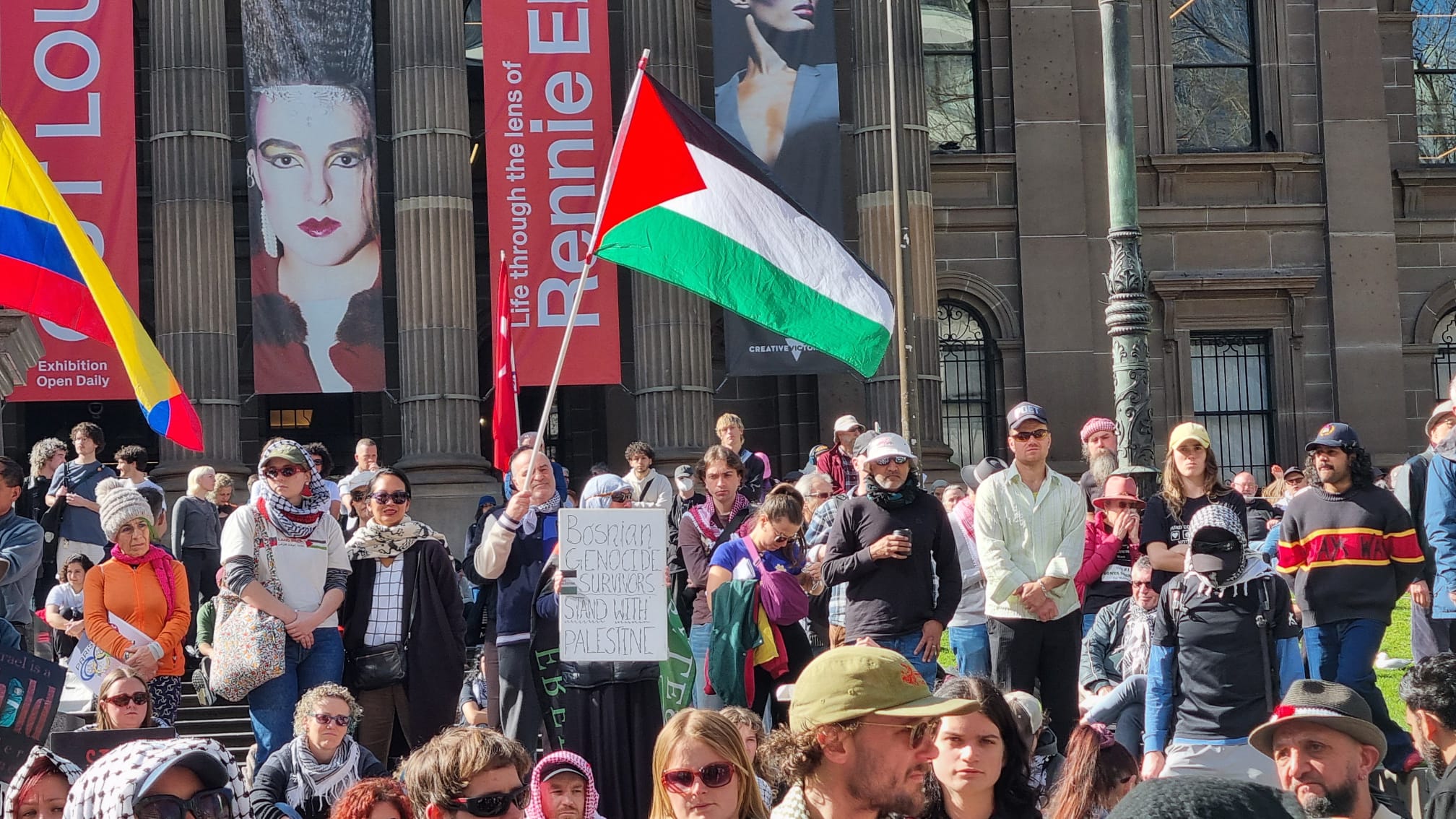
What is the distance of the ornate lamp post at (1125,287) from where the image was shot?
12.8 m

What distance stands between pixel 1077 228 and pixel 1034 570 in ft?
58.4

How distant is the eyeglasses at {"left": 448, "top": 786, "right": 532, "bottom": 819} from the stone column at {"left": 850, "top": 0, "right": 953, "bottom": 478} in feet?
59.3

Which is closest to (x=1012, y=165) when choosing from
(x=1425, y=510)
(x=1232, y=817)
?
(x=1425, y=510)

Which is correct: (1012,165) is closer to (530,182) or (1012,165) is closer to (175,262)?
(530,182)

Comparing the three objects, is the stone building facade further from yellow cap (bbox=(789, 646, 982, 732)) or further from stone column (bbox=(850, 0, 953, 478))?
yellow cap (bbox=(789, 646, 982, 732))

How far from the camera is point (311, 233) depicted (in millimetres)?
22750

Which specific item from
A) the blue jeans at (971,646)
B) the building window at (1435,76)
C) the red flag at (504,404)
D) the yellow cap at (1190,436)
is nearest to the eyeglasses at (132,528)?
the red flag at (504,404)

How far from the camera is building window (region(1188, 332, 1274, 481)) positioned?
28.3 metres

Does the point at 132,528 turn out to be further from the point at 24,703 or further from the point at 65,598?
the point at 24,703

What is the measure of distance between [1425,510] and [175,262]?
54.8ft

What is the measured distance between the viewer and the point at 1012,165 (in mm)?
27969

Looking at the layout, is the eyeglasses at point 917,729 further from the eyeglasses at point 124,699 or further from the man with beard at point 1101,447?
the man with beard at point 1101,447

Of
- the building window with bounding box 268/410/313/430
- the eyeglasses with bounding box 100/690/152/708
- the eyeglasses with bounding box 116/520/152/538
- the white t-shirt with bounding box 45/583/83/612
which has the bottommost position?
the eyeglasses with bounding box 100/690/152/708

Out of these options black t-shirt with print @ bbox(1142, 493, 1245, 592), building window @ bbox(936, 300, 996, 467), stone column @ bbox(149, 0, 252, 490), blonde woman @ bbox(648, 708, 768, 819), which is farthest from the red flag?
building window @ bbox(936, 300, 996, 467)
